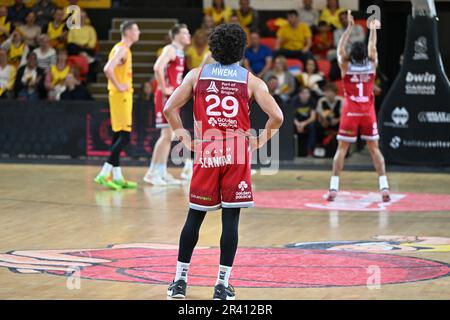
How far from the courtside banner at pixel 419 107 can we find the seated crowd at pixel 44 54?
20.4ft

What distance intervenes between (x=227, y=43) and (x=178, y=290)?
185 centimetres

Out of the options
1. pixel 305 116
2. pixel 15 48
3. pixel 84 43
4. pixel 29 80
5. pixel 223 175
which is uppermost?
pixel 84 43

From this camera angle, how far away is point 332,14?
2161 centimetres

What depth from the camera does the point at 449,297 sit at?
7.85 meters

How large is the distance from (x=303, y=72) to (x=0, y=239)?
11026 mm

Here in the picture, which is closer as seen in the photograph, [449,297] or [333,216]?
[449,297]

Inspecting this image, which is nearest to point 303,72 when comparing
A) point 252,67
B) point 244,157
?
point 252,67

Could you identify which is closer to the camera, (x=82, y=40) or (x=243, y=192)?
(x=243, y=192)

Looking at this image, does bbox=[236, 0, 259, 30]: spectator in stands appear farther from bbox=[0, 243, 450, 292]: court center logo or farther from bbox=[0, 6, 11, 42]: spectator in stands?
bbox=[0, 243, 450, 292]: court center logo

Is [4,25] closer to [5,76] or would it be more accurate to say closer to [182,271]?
[5,76]

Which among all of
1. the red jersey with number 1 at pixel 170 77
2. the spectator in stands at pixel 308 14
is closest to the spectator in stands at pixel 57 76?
the spectator in stands at pixel 308 14

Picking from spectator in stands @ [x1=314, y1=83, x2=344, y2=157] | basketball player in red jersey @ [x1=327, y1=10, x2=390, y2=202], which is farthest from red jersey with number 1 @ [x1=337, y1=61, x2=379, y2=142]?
spectator in stands @ [x1=314, y1=83, x2=344, y2=157]

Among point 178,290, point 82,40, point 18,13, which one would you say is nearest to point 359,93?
point 178,290
